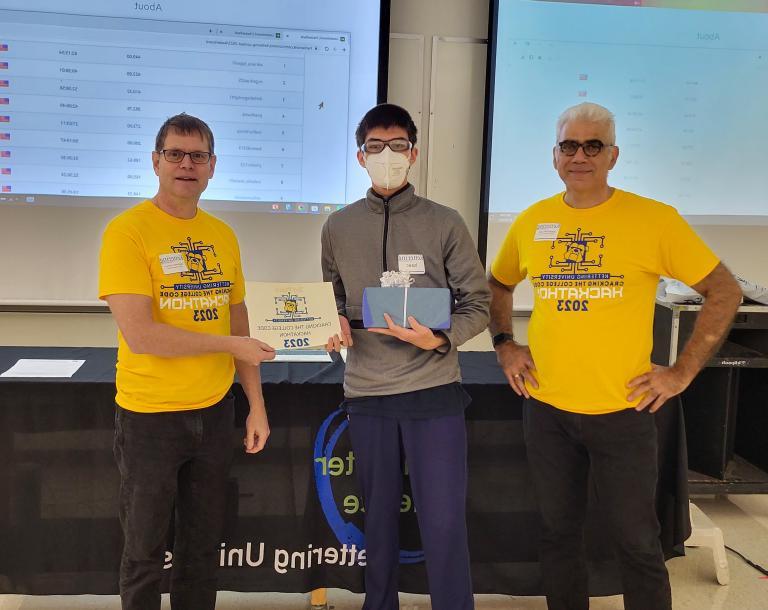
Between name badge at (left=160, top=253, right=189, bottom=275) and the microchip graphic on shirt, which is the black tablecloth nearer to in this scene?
the microchip graphic on shirt

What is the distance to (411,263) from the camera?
163 centimetres

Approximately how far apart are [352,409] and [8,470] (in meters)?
1.20

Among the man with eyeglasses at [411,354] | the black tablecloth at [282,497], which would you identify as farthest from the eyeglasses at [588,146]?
the black tablecloth at [282,497]

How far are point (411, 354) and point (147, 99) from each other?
196 centimetres

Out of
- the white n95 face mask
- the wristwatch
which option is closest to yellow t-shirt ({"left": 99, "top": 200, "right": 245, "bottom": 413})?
the white n95 face mask

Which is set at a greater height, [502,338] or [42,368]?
[502,338]

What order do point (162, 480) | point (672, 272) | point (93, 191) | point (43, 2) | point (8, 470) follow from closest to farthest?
point (162, 480) → point (672, 272) → point (8, 470) → point (43, 2) → point (93, 191)

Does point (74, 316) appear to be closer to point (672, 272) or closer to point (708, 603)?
point (672, 272)

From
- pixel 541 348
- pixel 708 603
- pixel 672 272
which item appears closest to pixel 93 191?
pixel 541 348

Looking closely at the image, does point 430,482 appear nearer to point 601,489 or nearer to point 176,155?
point 601,489

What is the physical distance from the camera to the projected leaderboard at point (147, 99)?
275 centimetres

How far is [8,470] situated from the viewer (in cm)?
201

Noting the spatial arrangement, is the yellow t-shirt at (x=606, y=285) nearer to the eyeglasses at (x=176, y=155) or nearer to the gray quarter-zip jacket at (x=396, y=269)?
the gray quarter-zip jacket at (x=396, y=269)

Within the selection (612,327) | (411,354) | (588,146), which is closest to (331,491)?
(411,354)
